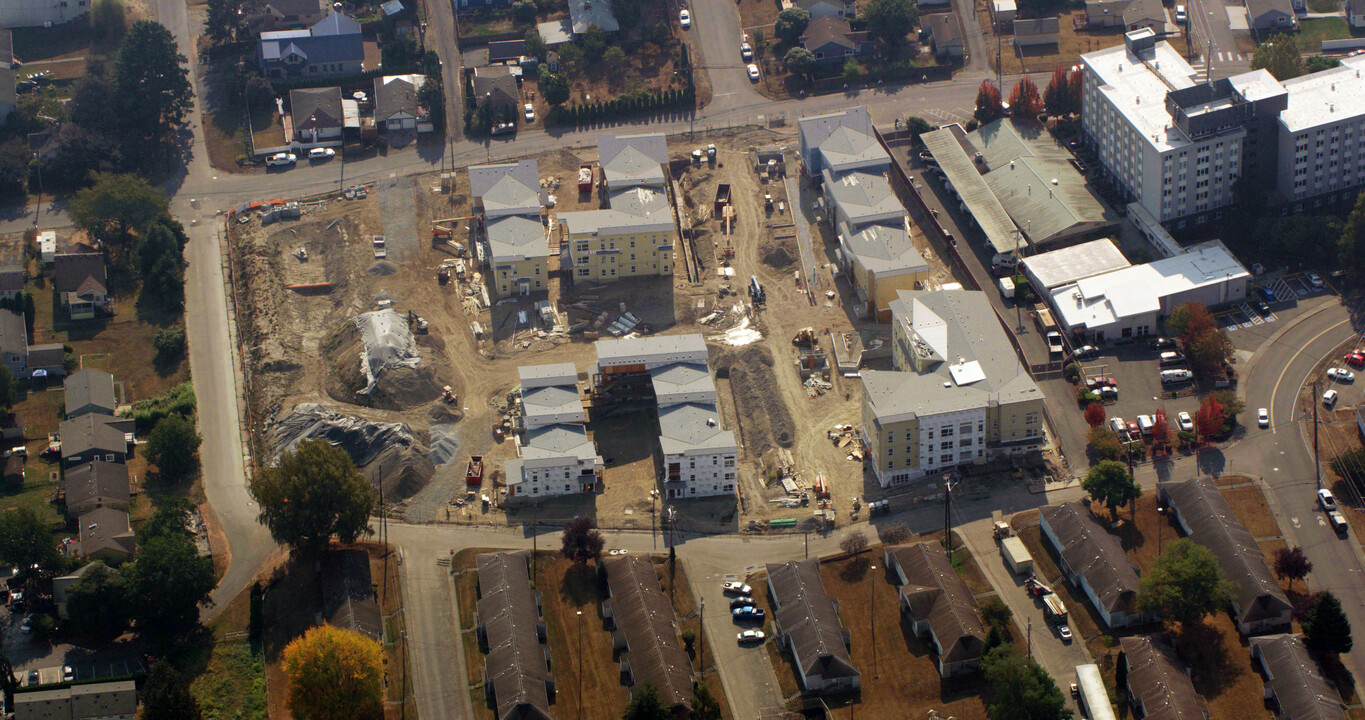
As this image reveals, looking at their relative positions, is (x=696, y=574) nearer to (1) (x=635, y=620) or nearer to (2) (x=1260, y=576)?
(1) (x=635, y=620)

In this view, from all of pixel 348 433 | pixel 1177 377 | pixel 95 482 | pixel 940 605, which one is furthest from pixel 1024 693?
pixel 95 482

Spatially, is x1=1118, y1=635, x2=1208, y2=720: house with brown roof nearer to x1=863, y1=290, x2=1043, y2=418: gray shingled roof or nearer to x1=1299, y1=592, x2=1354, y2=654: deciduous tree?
x1=1299, y1=592, x2=1354, y2=654: deciduous tree

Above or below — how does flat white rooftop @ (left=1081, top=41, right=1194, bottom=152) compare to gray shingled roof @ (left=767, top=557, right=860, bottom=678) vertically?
above

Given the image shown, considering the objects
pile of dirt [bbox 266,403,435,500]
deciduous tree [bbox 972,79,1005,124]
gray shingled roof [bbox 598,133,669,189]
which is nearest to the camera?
pile of dirt [bbox 266,403,435,500]

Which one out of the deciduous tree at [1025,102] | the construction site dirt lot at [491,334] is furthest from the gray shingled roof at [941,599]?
the deciduous tree at [1025,102]

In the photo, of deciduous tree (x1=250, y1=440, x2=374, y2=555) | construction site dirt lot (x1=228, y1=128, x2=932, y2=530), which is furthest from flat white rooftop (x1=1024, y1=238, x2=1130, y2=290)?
deciduous tree (x1=250, y1=440, x2=374, y2=555)

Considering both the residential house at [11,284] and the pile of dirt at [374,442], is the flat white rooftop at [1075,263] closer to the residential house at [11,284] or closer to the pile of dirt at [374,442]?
the pile of dirt at [374,442]
